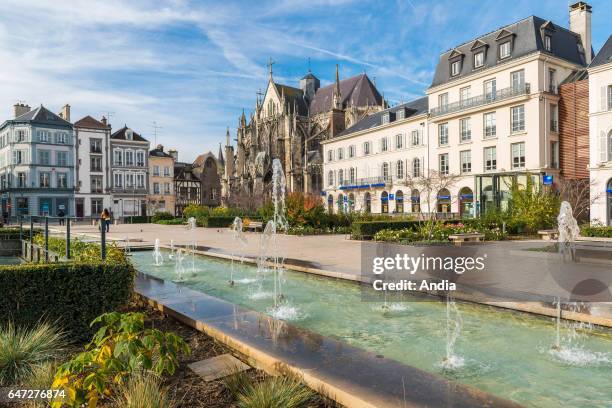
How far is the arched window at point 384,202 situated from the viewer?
46.1 metres

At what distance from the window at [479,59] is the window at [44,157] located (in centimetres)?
5048

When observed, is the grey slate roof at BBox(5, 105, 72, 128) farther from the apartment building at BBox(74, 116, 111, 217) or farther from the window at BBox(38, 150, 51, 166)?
the window at BBox(38, 150, 51, 166)

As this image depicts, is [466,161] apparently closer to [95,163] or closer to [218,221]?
[218,221]

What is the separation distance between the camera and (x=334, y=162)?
180ft

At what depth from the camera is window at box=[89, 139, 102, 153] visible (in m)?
55.2

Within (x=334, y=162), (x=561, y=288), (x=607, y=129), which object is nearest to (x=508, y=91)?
(x=607, y=129)

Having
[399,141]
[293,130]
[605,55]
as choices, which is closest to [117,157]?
[293,130]

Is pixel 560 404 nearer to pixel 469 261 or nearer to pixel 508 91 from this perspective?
pixel 469 261

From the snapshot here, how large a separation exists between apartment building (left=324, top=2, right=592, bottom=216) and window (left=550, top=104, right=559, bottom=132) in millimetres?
92

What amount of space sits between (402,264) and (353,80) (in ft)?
190

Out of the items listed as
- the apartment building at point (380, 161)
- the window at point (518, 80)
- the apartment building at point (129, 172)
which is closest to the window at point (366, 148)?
the apartment building at point (380, 161)

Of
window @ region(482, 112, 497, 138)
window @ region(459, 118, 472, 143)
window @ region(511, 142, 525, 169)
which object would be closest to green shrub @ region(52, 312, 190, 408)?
window @ region(511, 142, 525, 169)

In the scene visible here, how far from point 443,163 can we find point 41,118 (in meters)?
48.3

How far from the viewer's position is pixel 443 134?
129 ft
